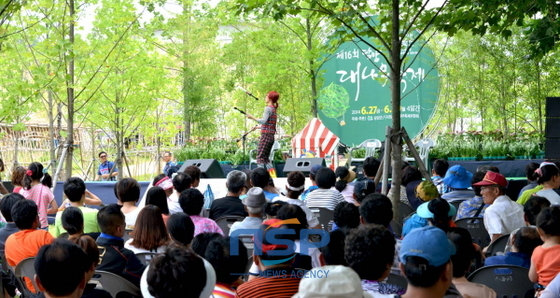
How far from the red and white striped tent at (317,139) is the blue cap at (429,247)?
10.7m

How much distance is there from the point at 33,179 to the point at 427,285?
578cm

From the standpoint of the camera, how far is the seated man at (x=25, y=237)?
15.0 ft

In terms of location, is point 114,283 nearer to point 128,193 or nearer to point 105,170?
point 128,193

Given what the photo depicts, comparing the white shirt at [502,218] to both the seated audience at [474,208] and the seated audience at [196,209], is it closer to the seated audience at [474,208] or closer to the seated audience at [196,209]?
the seated audience at [474,208]

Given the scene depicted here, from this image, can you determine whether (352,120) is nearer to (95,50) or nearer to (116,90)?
(116,90)

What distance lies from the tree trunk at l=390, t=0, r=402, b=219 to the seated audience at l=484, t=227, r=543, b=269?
7.73 ft

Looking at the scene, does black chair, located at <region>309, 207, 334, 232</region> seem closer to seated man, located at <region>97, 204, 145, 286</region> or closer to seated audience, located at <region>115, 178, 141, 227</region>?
seated audience, located at <region>115, 178, 141, 227</region>

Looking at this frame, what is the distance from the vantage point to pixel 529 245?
4.16 m

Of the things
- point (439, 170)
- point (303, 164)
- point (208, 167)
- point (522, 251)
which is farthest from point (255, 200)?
point (208, 167)

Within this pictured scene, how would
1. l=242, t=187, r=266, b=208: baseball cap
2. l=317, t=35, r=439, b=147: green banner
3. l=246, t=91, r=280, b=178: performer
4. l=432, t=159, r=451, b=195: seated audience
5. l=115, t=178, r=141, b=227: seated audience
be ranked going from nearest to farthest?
l=242, t=187, r=266, b=208: baseball cap, l=115, t=178, r=141, b=227: seated audience, l=432, t=159, r=451, b=195: seated audience, l=246, t=91, r=280, b=178: performer, l=317, t=35, r=439, b=147: green banner

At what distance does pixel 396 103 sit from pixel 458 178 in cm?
132

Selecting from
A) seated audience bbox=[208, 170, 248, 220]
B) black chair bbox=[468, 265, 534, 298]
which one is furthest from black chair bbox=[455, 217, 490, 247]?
seated audience bbox=[208, 170, 248, 220]

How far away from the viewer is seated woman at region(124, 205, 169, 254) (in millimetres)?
4422

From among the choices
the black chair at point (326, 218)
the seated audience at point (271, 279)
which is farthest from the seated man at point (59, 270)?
the black chair at point (326, 218)
